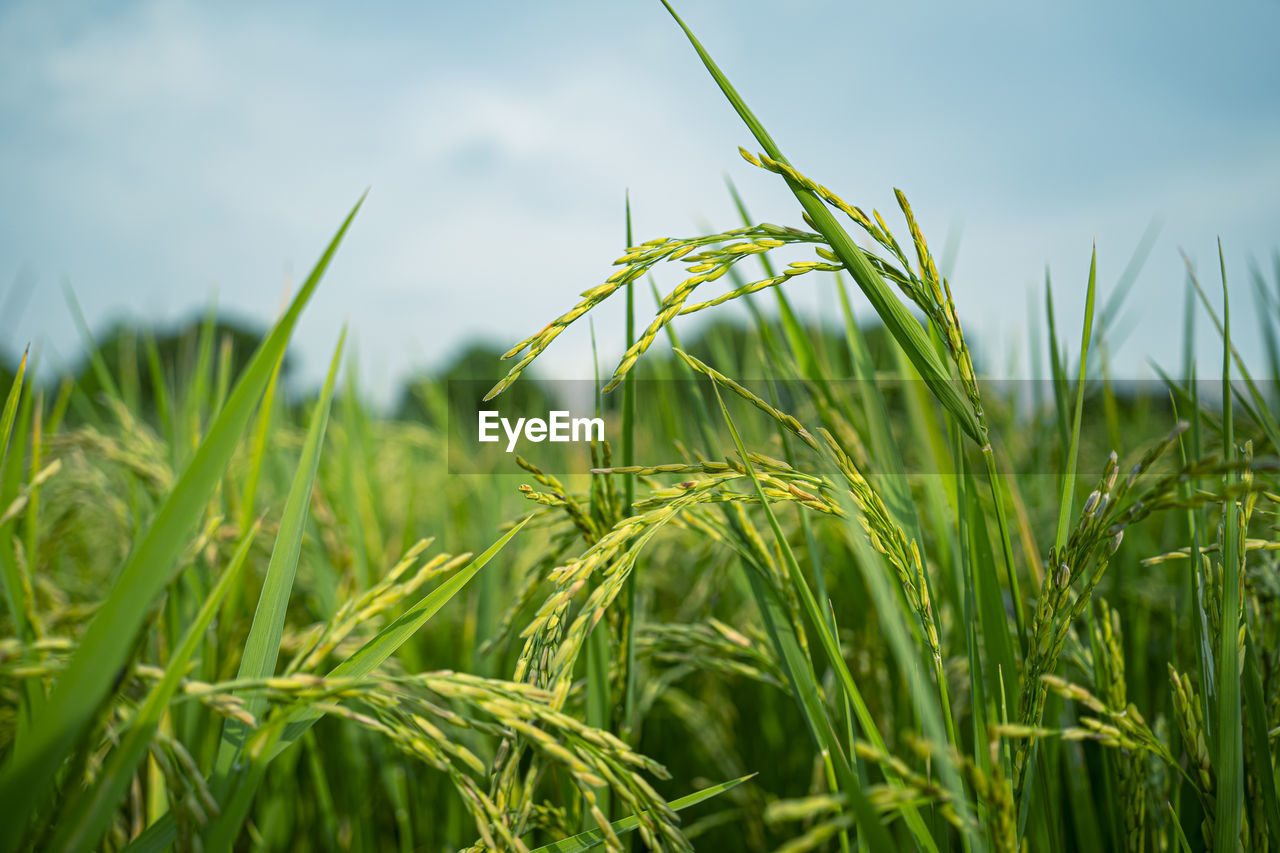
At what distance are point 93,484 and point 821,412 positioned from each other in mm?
1489

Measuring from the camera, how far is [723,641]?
75 cm

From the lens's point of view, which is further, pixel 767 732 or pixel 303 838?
pixel 767 732

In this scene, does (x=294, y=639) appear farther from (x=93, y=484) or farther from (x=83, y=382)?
(x=83, y=382)

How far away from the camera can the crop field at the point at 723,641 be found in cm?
42

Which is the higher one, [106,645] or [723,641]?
[106,645]

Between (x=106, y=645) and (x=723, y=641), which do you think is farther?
(x=723, y=641)

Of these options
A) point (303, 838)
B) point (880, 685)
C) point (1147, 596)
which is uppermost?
point (1147, 596)

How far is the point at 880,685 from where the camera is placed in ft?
3.73

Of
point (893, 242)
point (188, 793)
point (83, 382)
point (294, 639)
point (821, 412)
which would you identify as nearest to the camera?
point (188, 793)

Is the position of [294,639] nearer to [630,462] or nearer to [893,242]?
[630,462]

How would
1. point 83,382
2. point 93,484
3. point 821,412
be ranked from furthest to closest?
point 83,382
point 93,484
point 821,412

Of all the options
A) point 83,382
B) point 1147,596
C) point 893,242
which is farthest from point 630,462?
point 83,382

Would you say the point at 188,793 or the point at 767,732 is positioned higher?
the point at 188,793

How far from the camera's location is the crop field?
Answer: 1.37 feet
